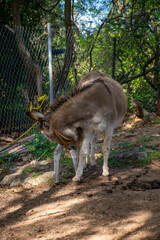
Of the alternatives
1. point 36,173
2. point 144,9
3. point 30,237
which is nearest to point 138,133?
point 36,173

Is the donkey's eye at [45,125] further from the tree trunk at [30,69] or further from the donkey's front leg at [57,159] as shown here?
the tree trunk at [30,69]

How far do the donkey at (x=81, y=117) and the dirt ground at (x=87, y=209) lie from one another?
1.55 ft

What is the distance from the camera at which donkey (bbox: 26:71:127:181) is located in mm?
4422

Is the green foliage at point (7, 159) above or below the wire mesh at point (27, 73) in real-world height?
below

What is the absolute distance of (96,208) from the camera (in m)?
3.46

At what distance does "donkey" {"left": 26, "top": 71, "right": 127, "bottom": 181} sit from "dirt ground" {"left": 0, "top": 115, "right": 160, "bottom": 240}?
0.47 m

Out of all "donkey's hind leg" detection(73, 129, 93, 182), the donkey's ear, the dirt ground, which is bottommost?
the dirt ground

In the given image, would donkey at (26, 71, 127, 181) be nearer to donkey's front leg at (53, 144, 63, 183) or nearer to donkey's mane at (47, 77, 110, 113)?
donkey's mane at (47, 77, 110, 113)

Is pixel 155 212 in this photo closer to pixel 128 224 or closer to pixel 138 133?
pixel 128 224

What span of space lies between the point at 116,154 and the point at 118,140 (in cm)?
212

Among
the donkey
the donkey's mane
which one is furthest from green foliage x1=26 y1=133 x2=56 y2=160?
the donkey's mane

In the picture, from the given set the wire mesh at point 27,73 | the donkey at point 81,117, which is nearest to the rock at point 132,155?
the donkey at point 81,117

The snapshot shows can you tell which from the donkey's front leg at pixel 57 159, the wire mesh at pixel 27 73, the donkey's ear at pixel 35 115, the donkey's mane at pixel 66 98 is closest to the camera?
the donkey's ear at pixel 35 115

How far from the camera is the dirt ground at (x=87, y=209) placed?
2.71m
